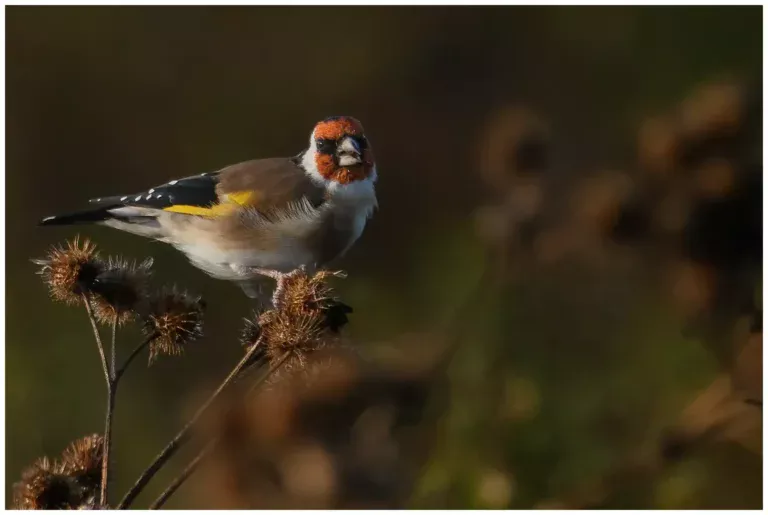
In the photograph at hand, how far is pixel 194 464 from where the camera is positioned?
4.21 feet

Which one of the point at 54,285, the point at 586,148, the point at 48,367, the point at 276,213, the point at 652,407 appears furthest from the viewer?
the point at 586,148

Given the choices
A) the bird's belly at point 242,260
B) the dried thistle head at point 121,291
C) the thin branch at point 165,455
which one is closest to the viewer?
the thin branch at point 165,455

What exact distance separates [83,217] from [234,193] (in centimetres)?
32

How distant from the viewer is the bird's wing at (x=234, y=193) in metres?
1.94

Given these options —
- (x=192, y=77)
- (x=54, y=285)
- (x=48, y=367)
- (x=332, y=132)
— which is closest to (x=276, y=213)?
(x=332, y=132)

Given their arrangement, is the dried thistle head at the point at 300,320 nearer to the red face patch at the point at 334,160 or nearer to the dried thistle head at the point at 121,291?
the dried thistle head at the point at 121,291

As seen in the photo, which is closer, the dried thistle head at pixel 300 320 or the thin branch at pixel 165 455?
the thin branch at pixel 165 455

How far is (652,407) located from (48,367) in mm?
1704

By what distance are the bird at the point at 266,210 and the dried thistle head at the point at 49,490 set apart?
0.66 meters

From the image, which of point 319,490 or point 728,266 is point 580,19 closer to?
point 728,266

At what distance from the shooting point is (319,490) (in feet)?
4.44

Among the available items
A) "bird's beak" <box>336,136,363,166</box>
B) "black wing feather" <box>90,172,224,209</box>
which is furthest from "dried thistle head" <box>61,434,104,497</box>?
"bird's beak" <box>336,136,363,166</box>

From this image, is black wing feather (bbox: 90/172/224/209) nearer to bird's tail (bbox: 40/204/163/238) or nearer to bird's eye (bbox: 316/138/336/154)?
bird's tail (bbox: 40/204/163/238)

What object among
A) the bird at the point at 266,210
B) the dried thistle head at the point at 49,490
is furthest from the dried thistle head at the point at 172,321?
the bird at the point at 266,210
